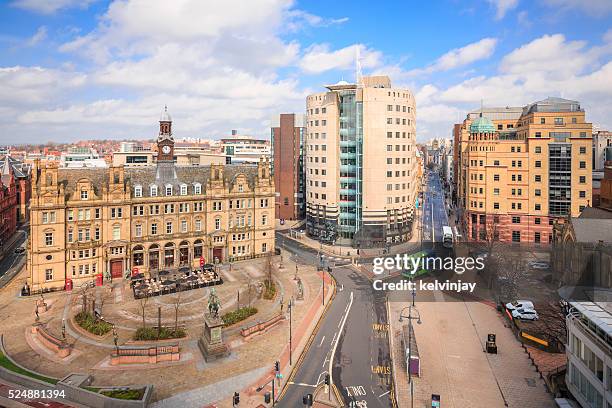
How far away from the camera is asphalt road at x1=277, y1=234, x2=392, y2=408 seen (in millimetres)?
37031

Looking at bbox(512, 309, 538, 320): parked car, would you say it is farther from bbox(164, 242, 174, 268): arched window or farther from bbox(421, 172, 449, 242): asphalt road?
bbox(164, 242, 174, 268): arched window

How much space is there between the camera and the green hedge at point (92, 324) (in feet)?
156

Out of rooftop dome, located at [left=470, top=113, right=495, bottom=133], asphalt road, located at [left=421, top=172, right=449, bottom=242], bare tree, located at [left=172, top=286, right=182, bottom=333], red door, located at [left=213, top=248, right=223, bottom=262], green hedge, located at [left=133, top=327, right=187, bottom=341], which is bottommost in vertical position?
green hedge, located at [left=133, top=327, right=187, bottom=341]

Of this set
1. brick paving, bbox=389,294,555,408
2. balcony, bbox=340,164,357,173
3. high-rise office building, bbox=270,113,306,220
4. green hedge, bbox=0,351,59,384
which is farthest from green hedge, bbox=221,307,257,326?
high-rise office building, bbox=270,113,306,220

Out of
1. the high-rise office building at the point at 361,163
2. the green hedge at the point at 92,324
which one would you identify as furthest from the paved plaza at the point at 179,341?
the high-rise office building at the point at 361,163

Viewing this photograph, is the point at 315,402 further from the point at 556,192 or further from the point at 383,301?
the point at 556,192

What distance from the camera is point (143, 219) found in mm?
72188

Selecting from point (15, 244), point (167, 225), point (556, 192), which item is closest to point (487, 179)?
point (556, 192)

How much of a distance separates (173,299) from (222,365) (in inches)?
831

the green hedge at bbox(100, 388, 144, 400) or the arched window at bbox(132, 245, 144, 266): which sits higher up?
the arched window at bbox(132, 245, 144, 266)

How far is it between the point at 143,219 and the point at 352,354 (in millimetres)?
45141

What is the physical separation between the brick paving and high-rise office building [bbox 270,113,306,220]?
75.7 metres

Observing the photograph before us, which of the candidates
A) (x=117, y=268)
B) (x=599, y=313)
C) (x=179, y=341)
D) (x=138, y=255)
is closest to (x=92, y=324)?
(x=179, y=341)

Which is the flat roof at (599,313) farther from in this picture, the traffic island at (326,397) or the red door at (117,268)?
the red door at (117,268)
